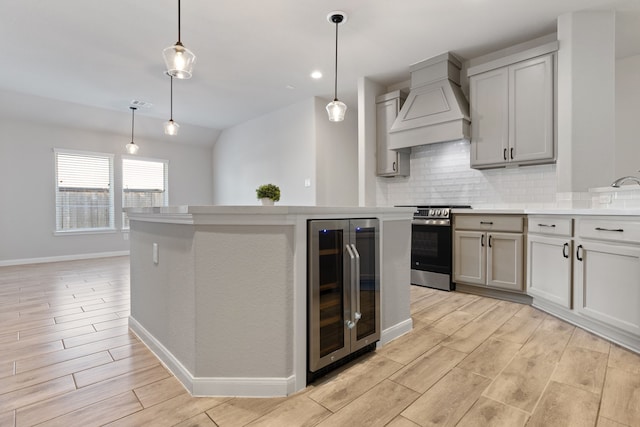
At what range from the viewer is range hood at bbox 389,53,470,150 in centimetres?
373

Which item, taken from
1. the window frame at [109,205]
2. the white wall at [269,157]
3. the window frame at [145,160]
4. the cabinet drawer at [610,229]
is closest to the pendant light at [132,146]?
the window frame at [145,160]

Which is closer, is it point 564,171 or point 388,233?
point 388,233

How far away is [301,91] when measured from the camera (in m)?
5.04

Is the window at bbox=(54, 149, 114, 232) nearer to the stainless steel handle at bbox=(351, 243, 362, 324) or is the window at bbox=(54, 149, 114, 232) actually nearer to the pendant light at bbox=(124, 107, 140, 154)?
the pendant light at bbox=(124, 107, 140, 154)

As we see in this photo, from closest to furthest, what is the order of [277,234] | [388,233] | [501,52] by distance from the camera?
[277,234]
[388,233]
[501,52]

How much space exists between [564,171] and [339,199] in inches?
127

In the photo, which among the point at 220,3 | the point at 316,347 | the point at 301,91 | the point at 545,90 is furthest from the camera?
the point at 301,91

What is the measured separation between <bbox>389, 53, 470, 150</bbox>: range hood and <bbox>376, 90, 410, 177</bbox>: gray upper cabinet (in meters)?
0.21

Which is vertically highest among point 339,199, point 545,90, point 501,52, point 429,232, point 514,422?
point 501,52

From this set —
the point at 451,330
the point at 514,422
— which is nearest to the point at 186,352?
the point at 514,422

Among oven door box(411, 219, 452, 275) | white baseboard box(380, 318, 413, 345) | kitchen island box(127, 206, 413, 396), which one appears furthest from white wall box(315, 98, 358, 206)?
kitchen island box(127, 206, 413, 396)

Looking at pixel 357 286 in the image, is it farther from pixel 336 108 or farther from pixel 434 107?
pixel 434 107

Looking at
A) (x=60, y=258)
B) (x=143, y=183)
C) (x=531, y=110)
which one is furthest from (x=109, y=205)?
(x=531, y=110)

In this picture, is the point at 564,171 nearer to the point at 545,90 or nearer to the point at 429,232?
the point at 545,90
